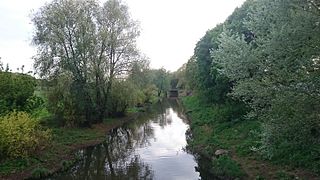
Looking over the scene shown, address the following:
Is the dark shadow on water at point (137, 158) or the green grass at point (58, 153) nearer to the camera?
the green grass at point (58, 153)

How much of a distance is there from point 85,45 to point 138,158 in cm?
1505

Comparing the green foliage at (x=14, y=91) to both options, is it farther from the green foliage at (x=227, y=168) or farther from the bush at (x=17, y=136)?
the green foliage at (x=227, y=168)

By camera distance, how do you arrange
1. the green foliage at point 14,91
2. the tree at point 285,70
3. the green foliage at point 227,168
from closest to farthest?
the tree at point 285,70 < the green foliage at point 227,168 < the green foliage at point 14,91

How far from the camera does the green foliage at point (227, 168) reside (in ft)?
65.8

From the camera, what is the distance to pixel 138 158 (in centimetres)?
2770

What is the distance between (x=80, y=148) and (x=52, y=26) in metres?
12.3

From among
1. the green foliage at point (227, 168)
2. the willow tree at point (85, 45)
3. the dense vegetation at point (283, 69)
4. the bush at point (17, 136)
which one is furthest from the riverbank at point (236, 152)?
the willow tree at point (85, 45)

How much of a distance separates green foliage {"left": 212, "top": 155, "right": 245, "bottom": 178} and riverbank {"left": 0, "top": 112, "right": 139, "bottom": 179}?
993 cm

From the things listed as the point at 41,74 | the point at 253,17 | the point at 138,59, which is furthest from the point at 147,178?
the point at 138,59

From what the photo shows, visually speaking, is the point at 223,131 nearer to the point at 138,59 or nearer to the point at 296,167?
the point at 296,167

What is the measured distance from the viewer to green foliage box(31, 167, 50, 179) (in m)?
21.9

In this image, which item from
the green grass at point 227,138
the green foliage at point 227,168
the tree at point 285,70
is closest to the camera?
the tree at point 285,70

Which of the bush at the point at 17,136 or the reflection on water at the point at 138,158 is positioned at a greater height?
the bush at the point at 17,136

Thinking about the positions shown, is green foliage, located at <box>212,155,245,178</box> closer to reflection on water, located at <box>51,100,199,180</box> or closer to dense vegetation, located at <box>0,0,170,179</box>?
reflection on water, located at <box>51,100,199,180</box>
